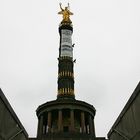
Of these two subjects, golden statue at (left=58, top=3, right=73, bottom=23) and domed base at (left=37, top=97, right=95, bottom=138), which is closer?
domed base at (left=37, top=97, right=95, bottom=138)

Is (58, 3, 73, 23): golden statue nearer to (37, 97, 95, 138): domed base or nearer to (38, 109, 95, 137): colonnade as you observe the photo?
(37, 97, 95, 138): domed base

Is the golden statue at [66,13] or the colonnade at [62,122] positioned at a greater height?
the golden statue at [66,13]

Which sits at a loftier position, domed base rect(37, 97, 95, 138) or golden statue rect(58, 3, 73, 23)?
golden statue rect(58, 3, 73, 23)

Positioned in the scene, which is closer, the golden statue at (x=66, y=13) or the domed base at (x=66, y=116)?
the domed base at (x=66, y=116)

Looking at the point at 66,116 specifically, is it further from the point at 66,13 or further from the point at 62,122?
the point at 66,13

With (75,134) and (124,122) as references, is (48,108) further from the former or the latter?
(124,122)

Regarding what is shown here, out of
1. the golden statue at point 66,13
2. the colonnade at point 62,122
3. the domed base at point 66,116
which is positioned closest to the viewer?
the colonnade at point 62,122

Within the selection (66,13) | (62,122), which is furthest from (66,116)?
(66,13)

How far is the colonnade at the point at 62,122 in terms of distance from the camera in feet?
106

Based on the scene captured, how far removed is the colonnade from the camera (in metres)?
32.3

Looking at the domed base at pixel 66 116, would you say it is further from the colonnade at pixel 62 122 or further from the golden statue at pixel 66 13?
the golden statue at pixel 66 13

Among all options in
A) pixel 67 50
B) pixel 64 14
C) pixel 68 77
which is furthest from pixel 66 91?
pixel 64 14

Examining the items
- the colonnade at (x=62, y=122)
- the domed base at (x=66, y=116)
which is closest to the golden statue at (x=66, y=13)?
the domed base at (x=66, y=116)

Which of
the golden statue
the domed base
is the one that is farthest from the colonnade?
the golden statue
